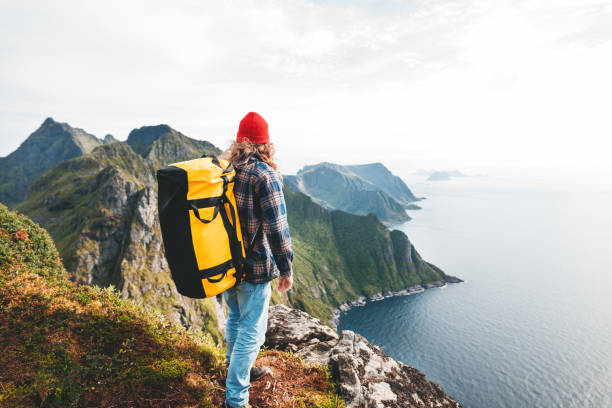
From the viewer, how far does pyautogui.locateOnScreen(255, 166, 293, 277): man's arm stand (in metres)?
4.89

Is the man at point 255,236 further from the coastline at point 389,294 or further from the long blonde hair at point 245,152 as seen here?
the coastline at point 389,294

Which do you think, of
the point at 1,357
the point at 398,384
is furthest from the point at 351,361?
the point at 1,357

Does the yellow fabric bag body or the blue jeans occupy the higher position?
the yellow fabric bag body

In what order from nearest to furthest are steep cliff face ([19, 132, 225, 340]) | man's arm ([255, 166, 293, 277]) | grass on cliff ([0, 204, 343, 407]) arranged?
man's arm ([255, 166, 293, 277]), grass on cliff ([0, 204, 343, 407]), steep cliff face ([19, 132, 225, 340])

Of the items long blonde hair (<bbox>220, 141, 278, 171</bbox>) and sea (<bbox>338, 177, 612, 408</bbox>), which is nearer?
long blonde hair (<bbox>220, 141, 278, 171</bbox>)

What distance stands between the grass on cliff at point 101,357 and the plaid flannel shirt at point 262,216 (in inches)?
127

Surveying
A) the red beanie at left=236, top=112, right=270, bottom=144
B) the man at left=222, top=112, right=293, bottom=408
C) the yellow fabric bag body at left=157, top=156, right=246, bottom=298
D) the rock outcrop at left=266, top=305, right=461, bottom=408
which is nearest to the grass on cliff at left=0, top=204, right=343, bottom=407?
the rock outcrop at left=266, top=305, right=461, bottom=408

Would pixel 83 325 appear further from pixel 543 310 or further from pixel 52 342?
pixel 543 310

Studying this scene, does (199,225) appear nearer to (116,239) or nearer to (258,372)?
(258,372)

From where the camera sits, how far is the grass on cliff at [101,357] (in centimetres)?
544

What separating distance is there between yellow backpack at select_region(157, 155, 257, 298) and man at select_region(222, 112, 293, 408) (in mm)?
341

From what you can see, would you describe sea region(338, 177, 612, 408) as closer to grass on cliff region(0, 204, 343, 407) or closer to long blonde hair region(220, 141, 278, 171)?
grass on cliff region(0, 204, 343, 407)

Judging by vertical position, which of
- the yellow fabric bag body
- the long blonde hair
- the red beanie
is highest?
the red beanie

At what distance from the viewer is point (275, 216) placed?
494cm
